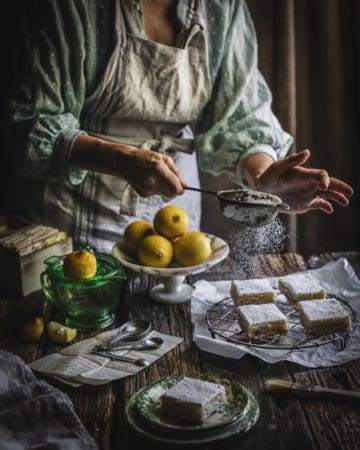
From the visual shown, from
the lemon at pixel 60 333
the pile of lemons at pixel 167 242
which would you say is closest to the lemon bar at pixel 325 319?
the pile of lemons at pixel 167 242

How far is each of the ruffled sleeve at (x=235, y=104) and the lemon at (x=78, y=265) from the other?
709mm

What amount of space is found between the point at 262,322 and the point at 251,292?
18 cm

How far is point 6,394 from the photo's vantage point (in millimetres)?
1027

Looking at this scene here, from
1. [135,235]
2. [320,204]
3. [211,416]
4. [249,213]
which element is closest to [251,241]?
[249,213]

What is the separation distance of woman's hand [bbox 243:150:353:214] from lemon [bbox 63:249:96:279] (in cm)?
59

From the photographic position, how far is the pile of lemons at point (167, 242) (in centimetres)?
154

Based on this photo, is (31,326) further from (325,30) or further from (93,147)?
(325,30)

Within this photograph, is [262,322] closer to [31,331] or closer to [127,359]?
[127,359]

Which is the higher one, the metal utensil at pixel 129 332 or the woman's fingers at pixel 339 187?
the woman's fingers at pixel 339 187

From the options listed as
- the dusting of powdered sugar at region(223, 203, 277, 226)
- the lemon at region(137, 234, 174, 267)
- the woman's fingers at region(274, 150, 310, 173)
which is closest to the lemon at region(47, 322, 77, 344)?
the lemon at region(137, 234, 174, 267)

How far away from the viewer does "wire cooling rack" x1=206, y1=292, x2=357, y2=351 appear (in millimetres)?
1274

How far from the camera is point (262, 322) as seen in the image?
1.31 meters

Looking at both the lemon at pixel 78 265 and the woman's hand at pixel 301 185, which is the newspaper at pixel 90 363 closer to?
the lemon at pixel 78 265

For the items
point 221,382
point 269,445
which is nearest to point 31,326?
point 221,382
